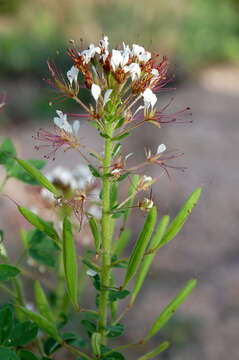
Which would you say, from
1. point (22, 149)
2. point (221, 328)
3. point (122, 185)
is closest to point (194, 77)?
point (22, 149)

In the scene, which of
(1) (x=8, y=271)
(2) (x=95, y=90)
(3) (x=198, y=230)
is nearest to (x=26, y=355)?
(1) (x=8, y=271)

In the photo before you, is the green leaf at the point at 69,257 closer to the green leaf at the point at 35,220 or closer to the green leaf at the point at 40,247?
the green leaf at the point at 35,220

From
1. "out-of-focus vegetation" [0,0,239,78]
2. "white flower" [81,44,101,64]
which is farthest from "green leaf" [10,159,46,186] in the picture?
"out-of-focus vegetation" [0,0,239,78]

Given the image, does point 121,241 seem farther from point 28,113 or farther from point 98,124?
point 28,113

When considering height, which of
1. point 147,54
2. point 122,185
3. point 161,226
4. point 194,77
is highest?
point 194,77

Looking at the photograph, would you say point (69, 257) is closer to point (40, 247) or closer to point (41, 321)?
point (41, 321)

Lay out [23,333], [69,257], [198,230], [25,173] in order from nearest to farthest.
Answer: [69,257], [23,333], [25,173], [198,230]
